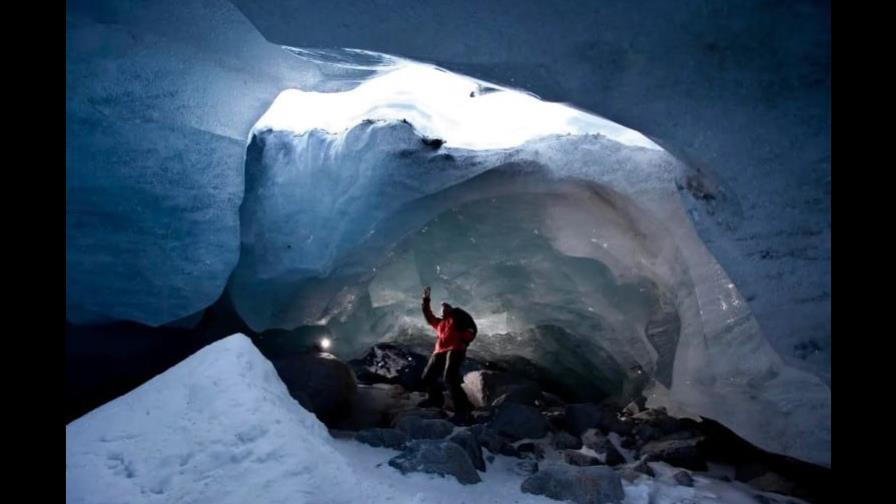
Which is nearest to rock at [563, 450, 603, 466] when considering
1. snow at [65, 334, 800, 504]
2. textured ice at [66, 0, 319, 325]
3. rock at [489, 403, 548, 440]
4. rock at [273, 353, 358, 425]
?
rock at [489, 403, 548, 440]

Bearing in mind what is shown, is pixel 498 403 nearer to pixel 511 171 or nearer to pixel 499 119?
pixel 511 171

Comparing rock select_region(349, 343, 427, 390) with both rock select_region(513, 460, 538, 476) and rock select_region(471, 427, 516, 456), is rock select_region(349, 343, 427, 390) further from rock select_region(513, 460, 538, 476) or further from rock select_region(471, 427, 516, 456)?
rock select_region(513, 460, 538, 476)

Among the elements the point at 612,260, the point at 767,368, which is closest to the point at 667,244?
the point at 612,260

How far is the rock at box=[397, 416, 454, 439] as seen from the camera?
4.07 meters

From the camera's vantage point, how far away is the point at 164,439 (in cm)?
205

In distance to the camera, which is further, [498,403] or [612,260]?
[498,403]

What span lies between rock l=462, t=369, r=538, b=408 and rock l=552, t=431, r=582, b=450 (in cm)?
169

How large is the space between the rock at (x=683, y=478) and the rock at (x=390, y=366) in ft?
14.5

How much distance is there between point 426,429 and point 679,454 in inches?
78.4

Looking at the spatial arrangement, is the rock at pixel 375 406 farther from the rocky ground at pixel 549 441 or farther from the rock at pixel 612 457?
the rock at pixel 612 457

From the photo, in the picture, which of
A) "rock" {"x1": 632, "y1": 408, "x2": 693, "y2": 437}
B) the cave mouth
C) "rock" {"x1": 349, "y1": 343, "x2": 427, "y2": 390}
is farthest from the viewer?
"rock" {"x1": 349, "y1": 343, "x2": 427, "y2": 390}

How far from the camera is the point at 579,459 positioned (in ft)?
12.8

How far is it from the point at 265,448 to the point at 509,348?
18.9 ft

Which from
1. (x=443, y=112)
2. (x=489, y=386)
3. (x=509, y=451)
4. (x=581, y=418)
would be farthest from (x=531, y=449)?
(x=443, y=112)
